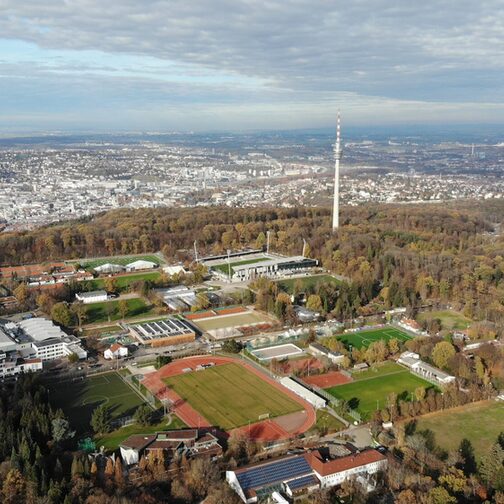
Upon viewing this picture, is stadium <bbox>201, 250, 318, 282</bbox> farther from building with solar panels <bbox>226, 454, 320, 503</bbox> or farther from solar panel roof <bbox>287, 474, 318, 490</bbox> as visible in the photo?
solar panel roof <bbox>287, 474, 318, 490</bbox>

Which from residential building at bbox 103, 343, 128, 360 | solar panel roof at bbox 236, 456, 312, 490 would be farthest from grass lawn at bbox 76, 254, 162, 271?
solar panel roof at bbox 236, 456, 312, 490

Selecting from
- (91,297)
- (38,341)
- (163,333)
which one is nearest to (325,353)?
(163,333)

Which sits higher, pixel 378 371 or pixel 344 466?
pixel 344 466

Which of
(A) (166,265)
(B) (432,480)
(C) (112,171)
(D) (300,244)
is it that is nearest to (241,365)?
(B) (432,480)

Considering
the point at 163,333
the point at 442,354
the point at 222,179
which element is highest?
the point at 442,354

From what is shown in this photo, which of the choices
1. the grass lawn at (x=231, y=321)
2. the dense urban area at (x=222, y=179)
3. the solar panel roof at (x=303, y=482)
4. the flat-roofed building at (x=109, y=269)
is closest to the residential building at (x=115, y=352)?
the grass lawn at (x=231, y=321)

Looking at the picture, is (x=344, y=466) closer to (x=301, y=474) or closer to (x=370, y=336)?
(x=301, y=474)

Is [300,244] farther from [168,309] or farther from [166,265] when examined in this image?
[168,309]
